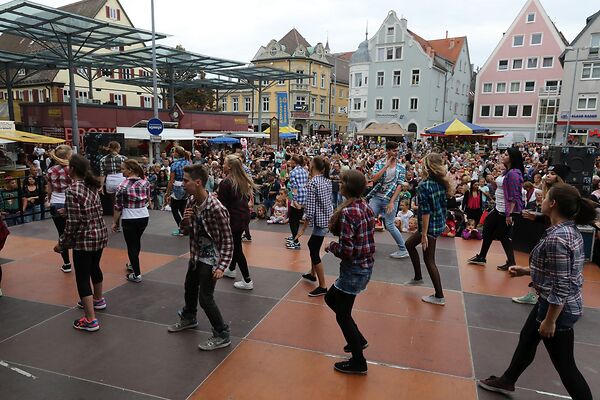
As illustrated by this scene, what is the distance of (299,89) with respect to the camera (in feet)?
190

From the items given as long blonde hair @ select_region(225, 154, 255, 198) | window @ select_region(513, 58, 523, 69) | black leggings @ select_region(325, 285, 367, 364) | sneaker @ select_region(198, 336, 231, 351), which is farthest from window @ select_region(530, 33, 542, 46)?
sneaker @ select_region(198, 336, 231, 351)

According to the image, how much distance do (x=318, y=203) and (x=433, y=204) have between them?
1.41 meters

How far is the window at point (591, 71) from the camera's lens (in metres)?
39.0

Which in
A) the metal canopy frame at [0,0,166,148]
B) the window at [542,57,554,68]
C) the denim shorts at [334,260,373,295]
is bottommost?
the denim shorts at [334,260,373,295]

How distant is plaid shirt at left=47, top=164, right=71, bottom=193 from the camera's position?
590 centimetres

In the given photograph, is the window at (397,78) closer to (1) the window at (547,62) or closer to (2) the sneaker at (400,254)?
(1) the window at (547,62)

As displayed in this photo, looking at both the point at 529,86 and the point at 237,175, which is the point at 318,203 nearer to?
the point at 237,175

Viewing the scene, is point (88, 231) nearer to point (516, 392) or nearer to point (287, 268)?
point (287, 268)

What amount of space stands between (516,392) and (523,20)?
2041 inches

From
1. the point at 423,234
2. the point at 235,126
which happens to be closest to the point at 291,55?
the point at 235,126

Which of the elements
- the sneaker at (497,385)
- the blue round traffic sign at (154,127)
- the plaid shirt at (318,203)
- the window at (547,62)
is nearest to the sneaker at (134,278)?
the plaid shirt at (318,203)

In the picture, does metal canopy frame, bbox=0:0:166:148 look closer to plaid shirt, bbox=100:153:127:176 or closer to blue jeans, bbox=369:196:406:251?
plaid shirt, bbox=100:153:127:176

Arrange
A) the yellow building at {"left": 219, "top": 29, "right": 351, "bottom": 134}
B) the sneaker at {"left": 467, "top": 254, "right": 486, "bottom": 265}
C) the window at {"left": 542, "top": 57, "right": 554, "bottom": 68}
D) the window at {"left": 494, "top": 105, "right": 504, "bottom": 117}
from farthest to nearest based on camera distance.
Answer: the yellow building at {"left": 219, "top": 29, "right": 351, "bottom": 134} → the window at {"left": 494, "top": 105, "right": 504, "bottom": 117} → the window at {"left": 542, "top": 57, "right": 554, "bottom": 68} → the sneaker at {"left": 467, "top": 254, "right": 486, "bottom": 265}

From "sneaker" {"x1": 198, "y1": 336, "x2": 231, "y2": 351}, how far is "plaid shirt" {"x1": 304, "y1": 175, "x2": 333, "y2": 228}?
1.91 meters
